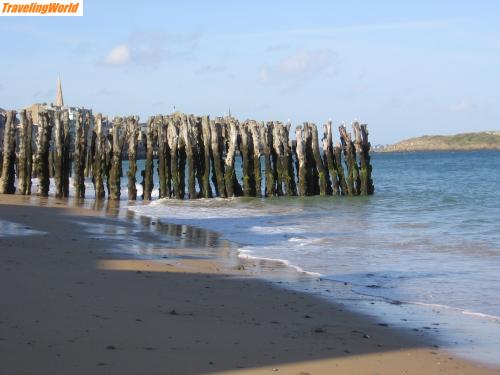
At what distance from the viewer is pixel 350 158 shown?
26.0m

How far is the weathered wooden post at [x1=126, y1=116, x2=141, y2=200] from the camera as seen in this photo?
80.1 ft

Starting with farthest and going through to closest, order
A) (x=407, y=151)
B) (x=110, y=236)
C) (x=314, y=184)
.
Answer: (x=407, y=151) → (x=314, y=184) → (x=110, y=236)

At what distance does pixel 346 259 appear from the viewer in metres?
11.7

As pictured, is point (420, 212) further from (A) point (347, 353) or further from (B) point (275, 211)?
(A) point (347, 353)

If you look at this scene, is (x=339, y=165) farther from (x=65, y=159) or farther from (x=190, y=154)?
(x=65, y=159)

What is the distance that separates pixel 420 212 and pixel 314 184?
17.5 feet

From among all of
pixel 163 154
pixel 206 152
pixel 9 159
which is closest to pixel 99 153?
pixel 163 154

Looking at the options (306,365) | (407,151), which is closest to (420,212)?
(306,365)

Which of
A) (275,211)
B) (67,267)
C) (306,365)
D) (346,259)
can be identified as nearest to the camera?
(306,365)

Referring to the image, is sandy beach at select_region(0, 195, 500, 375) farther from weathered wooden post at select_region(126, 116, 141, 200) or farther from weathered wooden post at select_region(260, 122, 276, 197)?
weathered wooden post at select_region(260, 122, 276, 197)

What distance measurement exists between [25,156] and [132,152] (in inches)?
128

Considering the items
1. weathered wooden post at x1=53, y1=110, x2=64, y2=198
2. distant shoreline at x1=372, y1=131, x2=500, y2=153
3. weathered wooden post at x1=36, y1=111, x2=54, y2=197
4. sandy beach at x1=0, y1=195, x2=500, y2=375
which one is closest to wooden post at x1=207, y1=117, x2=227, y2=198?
weathered wooden post at x1=53, y1=110, x2=64, y2=198

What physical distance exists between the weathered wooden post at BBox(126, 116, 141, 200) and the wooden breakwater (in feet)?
0.10

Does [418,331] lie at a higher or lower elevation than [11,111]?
lower
